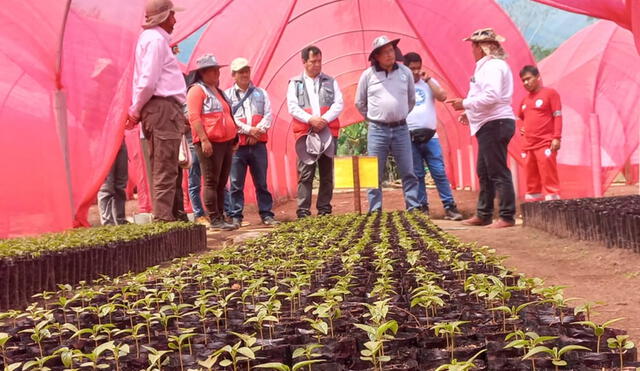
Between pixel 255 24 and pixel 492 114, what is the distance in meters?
5.28

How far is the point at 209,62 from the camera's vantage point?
22.8 ft

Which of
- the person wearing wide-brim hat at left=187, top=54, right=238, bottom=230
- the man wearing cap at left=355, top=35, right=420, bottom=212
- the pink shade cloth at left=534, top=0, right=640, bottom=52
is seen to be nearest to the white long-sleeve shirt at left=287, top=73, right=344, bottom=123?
the man wearing cap at left=355, top=35, right=420, bottom=212

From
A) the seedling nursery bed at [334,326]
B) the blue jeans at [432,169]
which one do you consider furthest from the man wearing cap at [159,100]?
the blue jeans at [432,169]

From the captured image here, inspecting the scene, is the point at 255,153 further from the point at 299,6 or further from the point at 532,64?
the point at 299,6

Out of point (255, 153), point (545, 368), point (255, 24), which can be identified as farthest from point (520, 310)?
point (255, 24)

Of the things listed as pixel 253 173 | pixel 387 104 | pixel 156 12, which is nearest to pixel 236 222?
pixel 253 173

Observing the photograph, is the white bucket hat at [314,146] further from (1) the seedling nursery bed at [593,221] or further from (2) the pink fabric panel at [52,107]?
(1) the seedling nursery bed at [593,221]

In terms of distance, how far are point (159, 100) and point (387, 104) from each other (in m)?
2.44

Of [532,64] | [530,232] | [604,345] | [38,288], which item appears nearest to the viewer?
[604,345]

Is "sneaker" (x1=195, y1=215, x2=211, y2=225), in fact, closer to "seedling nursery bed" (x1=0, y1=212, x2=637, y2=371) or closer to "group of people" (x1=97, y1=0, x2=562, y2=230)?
"group of people" (x1=97, y1=0, x2=562, y2=230)

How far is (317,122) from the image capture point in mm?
7211

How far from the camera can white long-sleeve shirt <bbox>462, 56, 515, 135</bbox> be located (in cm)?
654

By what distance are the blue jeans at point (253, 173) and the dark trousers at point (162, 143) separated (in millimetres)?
2203

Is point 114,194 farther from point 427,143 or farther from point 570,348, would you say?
point 570,348
